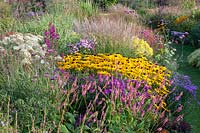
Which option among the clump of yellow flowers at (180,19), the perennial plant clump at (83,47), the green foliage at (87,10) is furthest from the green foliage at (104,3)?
the perennial plant clump at (83,47)

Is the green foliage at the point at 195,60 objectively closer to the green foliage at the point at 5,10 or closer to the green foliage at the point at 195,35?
the green foliage at the point at 195,35

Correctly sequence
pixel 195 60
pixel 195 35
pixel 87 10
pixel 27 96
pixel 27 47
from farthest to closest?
pixel 87 10 < pixel 195 35 < pixel 195 60 < pixel 27 47 < pixel 27 96

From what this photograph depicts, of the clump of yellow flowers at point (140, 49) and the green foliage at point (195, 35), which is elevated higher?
the clump of yellow flowers at point (140, 49)

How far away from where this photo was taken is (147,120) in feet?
15.2

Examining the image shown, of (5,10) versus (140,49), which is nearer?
(140,49)

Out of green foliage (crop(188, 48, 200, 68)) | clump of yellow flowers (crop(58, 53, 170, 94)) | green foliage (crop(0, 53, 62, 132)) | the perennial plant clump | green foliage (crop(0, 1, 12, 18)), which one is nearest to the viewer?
green foliage (crop(0, 53, 62, 132))

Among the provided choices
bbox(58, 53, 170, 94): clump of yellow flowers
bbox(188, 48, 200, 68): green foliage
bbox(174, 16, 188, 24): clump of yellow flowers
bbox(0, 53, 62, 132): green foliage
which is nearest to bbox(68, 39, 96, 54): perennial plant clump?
bbox(58, 53, 170, 94): clump of yellow flowers

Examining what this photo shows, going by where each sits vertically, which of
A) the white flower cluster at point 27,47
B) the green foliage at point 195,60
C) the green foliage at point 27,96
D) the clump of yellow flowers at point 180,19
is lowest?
the green foliage at point 195,60

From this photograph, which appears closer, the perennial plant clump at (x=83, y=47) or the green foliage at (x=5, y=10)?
the perennial plant clump at (x=83, y=47)

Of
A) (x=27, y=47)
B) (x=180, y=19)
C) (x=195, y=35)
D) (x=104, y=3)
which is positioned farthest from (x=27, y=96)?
(x=104, y=3)

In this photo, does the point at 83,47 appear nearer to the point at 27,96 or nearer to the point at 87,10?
the point at 27,96

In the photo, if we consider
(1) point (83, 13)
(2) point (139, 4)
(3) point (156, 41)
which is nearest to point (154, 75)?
(3) point (156, 41)

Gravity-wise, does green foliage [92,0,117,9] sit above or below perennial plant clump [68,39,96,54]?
below

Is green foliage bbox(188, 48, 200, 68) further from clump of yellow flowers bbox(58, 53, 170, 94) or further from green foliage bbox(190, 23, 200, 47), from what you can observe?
clump of yellow flowers bbox(58, 53, 170, 94)
